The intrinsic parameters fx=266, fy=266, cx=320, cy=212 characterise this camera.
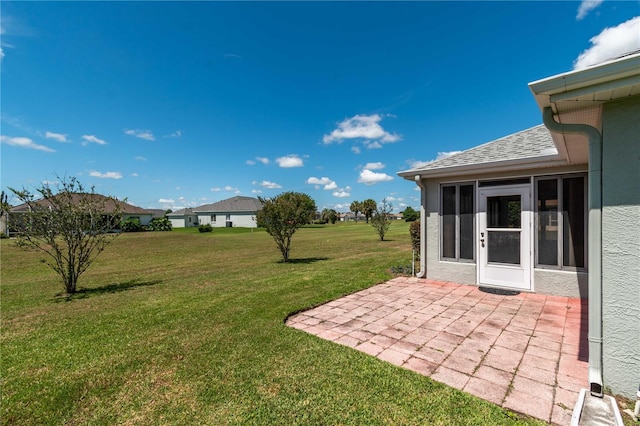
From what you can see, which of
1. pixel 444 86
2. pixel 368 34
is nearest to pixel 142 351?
pixel 368 34

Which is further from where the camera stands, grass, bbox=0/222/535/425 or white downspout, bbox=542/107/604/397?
white downspout, bbox=542/107/604/397

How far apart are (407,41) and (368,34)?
1837mm

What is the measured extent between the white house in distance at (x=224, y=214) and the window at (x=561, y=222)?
42.7m

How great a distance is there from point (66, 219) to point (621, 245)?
399 inches

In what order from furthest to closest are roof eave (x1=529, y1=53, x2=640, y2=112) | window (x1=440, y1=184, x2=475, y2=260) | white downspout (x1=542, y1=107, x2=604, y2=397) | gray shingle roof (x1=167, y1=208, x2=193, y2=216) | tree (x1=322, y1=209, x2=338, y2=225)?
tree (x1=322, y1=209, x2=338, y2=225)
gray shingle roof (x1=167, y1=208, x2=193, y2=216)
window (x1=440, y1=184, x2=475, y2=260)
white downspout (x1=542, y1=107, x2=604, y2=397)
roof eave (x1=529, y1=53, x2=640, y2=112)

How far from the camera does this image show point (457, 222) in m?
6.64

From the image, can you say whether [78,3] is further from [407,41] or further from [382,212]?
[382,212]

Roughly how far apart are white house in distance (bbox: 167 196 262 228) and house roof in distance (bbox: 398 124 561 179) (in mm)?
40941

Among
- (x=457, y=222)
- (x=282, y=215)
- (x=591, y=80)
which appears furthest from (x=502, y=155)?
(x=282, y=215)

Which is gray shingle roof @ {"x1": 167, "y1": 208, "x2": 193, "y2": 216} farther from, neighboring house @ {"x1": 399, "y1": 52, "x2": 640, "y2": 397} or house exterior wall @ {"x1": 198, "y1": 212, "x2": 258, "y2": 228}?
neighboring house @ {"x1": 399, "y1": 52, "x2": 640, "y2": 397}

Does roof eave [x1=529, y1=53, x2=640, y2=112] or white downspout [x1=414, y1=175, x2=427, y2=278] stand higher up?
roof eave [x1=529, y1=53, x2=640, y2=112]

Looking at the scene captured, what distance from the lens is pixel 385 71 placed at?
575 inches

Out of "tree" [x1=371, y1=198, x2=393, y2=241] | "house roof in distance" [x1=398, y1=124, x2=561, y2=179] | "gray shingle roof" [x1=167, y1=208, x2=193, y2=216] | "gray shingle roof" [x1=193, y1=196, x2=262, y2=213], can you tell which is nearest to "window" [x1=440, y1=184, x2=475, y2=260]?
"house roof in distance" [x1=398, y1=124, x2=561, y2=179]

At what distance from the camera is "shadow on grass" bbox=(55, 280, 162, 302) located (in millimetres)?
6785
